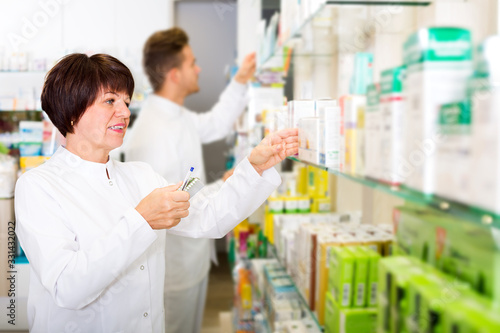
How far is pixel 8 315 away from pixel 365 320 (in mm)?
1897

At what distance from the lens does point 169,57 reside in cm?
300

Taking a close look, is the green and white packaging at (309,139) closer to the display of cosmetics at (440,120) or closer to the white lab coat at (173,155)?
the display of cosmetics at (440,120)

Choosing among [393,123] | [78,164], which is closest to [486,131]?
[393,123]

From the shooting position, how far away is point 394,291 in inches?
38.7

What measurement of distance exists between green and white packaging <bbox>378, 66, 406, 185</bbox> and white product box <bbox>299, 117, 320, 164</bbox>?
18.2 inches

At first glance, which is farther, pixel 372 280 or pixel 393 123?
pixel 372 280

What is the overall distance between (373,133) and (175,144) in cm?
191

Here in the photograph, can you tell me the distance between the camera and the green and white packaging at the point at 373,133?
955 millimetres

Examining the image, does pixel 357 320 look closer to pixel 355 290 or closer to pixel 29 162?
pixel 355 290

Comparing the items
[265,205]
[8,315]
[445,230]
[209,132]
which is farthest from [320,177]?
[8,315]

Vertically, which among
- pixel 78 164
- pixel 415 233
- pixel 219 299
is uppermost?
pixel 78 164

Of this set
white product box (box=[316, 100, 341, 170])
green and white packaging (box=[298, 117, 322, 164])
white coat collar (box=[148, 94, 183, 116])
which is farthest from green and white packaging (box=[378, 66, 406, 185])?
white coat collar (box=[148, 94, 183, 116])

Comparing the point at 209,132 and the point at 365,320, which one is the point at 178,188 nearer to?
the point at 365,320

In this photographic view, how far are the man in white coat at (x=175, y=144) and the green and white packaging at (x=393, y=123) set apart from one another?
1714mm
